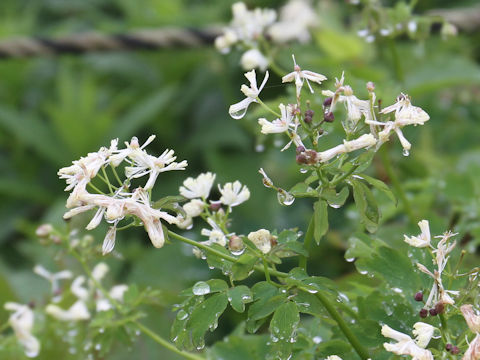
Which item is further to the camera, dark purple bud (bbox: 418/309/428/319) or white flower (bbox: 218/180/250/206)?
white flower (bbox: 218/180/250/206)

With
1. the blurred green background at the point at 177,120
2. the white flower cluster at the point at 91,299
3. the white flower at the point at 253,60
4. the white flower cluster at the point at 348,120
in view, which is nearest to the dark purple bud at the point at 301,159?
the white flower cluster at the point at 348,120

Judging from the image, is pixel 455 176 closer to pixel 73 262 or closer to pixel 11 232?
pixel 73 262

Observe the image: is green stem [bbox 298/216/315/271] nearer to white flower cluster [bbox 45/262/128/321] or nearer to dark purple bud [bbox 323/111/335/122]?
dark purple bud [bbox 323/111/335/122]

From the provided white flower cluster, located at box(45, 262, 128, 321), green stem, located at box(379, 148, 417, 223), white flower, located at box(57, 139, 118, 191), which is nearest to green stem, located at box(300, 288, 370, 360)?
white flower, located at box(57, 139, 118, 191)

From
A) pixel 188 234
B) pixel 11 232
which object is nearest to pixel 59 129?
pixel 11 232

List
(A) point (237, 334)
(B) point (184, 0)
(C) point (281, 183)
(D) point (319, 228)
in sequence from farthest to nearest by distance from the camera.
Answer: (B) point (184, 0) → (C) point (281, 183) → (A) point (237, 334) → (D) point (319, 228)

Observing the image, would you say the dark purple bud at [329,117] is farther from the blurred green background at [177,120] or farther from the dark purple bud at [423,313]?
the blurred green background at [177,120]
